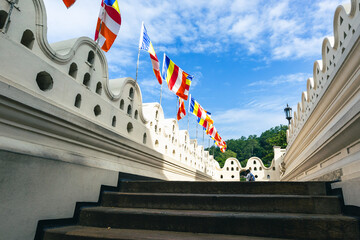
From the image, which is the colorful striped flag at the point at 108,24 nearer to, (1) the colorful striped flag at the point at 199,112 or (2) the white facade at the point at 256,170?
(1) the colorful striped flag at the point at 199,112

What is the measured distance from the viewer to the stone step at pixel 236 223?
2.29 meters

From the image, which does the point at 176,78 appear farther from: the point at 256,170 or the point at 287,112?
the point at 256,170

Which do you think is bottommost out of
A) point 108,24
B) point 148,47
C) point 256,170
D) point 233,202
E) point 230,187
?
point 233,202

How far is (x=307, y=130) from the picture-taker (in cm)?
685

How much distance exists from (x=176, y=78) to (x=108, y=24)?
17.9 ft

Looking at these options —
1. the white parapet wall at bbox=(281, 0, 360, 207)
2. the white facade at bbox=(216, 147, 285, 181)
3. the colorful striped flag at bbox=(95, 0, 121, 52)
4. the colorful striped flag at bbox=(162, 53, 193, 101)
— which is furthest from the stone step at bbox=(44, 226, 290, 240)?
the white facade at bbox=(216, 147, 285, 181)

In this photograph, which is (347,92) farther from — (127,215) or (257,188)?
(127,215)

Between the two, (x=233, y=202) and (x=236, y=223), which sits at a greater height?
(x=233, y=202)

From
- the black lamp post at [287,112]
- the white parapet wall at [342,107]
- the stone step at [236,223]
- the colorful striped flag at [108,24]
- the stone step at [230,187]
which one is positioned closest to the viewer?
the stone step at [236,223]

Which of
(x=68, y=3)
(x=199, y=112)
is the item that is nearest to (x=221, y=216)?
(x=68, y=3)

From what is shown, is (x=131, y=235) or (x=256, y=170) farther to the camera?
(x=256, y=170)

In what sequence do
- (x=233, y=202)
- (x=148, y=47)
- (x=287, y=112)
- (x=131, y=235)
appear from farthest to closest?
(x=287, y=112) < (x=148, y=47) < (x=233, y=202) < (x=131, y=235)

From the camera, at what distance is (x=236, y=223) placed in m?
2.57

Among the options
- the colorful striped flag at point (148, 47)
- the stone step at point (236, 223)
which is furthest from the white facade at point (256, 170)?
the stone step at point (236, 223)
